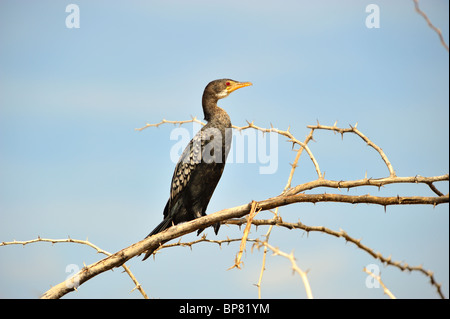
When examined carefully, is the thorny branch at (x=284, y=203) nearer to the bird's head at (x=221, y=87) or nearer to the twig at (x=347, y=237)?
the twig at (x=347, y=237)

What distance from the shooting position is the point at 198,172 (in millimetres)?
4996

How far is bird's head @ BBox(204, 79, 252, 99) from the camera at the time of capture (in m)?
5.48

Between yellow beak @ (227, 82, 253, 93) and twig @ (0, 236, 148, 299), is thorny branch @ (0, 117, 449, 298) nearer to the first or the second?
twig @ (0, 236, 148, 299)

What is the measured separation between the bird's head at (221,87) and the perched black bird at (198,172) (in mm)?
432

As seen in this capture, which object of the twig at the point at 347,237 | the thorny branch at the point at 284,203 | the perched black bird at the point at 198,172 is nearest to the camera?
the twig at the point at 347,237

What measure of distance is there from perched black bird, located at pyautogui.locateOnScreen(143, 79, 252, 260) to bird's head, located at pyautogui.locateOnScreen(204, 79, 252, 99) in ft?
1.42

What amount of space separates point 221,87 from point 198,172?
41.1 inches

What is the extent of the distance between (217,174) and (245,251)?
2.02 metres

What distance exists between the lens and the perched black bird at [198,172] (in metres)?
5.00

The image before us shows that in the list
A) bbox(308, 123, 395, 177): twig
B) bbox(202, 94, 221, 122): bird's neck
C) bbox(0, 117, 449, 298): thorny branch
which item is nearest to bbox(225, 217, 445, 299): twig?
bbox(0, 117, 449, 298): thorny branch

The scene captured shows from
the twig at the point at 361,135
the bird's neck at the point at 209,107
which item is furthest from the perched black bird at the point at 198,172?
the twig at the point at 361,135
